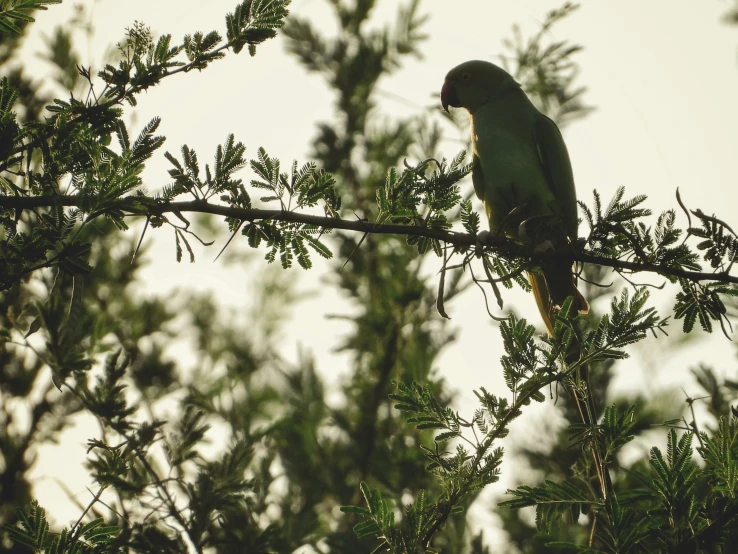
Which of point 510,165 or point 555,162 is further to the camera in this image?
point 555,162

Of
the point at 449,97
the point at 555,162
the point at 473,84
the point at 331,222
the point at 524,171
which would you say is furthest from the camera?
the point at 449,97

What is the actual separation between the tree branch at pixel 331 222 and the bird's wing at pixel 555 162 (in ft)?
5.79

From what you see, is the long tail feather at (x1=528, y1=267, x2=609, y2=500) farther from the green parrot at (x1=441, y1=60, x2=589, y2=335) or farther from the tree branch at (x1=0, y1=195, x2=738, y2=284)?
the tree branch at (x1=0, y1=195, x2=738, y2=284)

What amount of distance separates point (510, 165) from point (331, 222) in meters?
2.28

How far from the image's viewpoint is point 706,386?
368 centimetres

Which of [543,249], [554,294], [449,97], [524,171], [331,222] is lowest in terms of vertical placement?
[331,222]

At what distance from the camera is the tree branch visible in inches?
86.4

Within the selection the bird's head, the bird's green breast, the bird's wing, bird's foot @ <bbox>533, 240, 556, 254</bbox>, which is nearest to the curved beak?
the bird's head

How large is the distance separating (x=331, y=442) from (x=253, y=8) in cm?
352

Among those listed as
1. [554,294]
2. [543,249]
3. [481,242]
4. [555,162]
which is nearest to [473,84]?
[555,162]

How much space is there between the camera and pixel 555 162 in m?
4.48

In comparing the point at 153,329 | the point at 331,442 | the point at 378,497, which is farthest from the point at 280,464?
the point at 378,497

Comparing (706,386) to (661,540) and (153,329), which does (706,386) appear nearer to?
(661,540)

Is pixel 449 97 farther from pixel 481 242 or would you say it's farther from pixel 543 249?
pixel 481 242
